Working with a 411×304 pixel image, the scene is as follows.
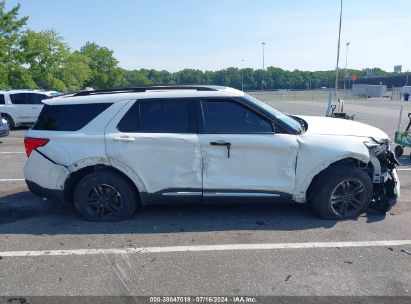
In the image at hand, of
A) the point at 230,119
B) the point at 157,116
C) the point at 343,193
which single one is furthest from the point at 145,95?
the point at 343,193

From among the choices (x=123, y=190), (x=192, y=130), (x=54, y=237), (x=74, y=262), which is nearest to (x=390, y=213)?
(x=192, y=130)

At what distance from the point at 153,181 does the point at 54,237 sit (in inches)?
52.5


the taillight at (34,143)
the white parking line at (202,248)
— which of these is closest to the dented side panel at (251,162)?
the white parking line at (202,248)

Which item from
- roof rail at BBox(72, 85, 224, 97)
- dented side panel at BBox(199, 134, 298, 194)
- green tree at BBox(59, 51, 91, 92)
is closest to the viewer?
dented side panel at BBox(199, 134, 298, 194)

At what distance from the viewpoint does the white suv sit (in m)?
13.9

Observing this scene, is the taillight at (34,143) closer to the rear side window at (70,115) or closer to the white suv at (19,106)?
the rear side window at (70,115)

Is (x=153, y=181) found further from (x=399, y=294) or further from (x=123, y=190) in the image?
(x=399, y=294)

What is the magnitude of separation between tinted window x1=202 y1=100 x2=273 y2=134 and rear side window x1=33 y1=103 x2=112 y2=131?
1.28 metres

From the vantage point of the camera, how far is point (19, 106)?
13.9 metres

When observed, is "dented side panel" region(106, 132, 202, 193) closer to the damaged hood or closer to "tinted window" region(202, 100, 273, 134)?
"tinted window" region(202, 100, 273, 134)

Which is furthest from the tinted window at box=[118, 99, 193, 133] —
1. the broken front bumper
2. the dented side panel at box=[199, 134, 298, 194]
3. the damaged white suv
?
the broken front bumper

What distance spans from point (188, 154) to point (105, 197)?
1231 mm

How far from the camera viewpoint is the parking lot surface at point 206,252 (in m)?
3.07

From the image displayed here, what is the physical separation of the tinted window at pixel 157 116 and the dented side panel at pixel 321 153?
1465 millimetres
